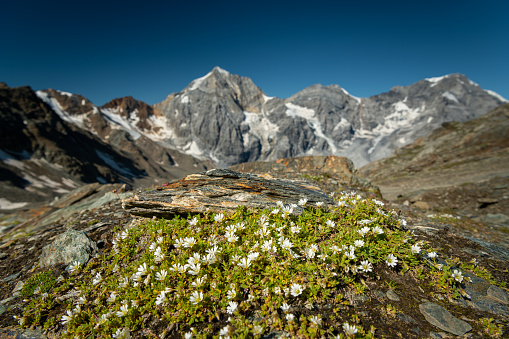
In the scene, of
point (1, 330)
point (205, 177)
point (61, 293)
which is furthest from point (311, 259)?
point (1, 330)

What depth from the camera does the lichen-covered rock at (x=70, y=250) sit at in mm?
4953

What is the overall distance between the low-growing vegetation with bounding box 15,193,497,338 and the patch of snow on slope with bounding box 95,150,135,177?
13303 centimetres

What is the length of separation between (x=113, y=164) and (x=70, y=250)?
5478 inches

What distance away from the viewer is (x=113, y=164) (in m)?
120

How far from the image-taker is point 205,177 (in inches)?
247

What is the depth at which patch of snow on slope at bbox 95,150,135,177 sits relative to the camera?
117m

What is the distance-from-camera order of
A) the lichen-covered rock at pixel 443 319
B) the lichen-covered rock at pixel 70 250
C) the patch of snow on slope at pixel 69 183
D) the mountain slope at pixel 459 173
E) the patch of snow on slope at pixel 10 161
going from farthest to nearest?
the patch of snow on slope at pixel 69 183, the patch of snow on slope at pixel 10 161, the mountain slope at pixel 459 173, the lichen-covered rock at pixel 70 250, the lichen-covered rock at pixel 443 319

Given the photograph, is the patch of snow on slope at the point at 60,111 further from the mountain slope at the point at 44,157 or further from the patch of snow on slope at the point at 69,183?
the patch of snow on slope at the point at 69,183

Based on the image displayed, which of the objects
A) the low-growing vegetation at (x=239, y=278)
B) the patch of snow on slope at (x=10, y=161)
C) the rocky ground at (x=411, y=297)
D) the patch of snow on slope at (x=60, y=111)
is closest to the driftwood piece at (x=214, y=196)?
the rocky ground at (x=411, y=297)

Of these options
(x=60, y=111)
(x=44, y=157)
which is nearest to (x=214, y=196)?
(x=44, y=157)

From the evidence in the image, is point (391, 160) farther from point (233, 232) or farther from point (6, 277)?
point (6, 277)

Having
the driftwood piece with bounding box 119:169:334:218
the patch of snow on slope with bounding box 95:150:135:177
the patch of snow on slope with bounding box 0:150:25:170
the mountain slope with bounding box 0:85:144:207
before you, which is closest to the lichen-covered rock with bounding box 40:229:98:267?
the driftwood piece with bounding box 119:169:334:218

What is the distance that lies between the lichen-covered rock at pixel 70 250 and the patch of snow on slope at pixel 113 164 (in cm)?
13097

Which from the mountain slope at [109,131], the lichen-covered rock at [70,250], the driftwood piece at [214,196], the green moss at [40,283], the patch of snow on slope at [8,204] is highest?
the mountain slope at [109,131]
